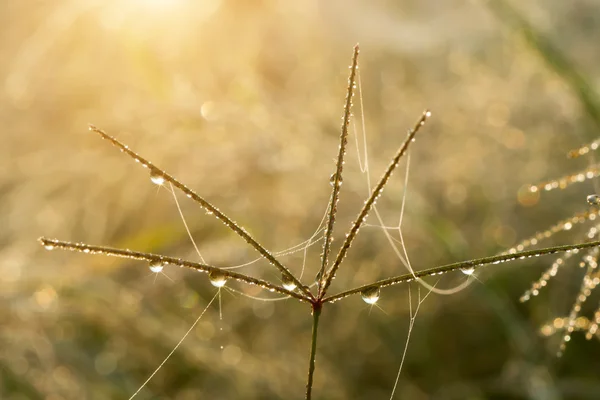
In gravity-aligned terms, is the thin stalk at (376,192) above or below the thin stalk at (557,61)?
below

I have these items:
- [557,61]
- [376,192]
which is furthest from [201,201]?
[557,61]

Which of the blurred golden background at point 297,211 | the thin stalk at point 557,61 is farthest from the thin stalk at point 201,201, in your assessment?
the thin stalk at point 557,61

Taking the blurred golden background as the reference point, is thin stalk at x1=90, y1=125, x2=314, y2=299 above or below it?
below

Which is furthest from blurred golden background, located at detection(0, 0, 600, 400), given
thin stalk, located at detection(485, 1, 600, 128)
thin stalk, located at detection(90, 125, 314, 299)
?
thin stalk, located at detection(90, 125, 314, 299)

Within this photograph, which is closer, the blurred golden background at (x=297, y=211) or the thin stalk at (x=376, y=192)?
the thin stalk at (x=376, y=192)

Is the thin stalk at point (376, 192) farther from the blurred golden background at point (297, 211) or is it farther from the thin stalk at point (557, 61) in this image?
the thin stalk at point (557, 61)

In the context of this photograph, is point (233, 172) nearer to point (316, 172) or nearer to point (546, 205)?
point (316, 172)

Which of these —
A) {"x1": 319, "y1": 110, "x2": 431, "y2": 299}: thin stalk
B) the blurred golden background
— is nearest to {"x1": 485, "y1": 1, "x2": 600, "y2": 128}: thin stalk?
the blurred golden background

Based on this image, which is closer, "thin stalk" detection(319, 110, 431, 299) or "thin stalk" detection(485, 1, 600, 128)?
"thin stalk" detection(319, 110, 431, 299)

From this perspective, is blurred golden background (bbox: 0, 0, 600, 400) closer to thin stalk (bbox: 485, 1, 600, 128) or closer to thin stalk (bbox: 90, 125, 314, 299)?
thin stalk (bbox: 485, 1, 600, 128)
